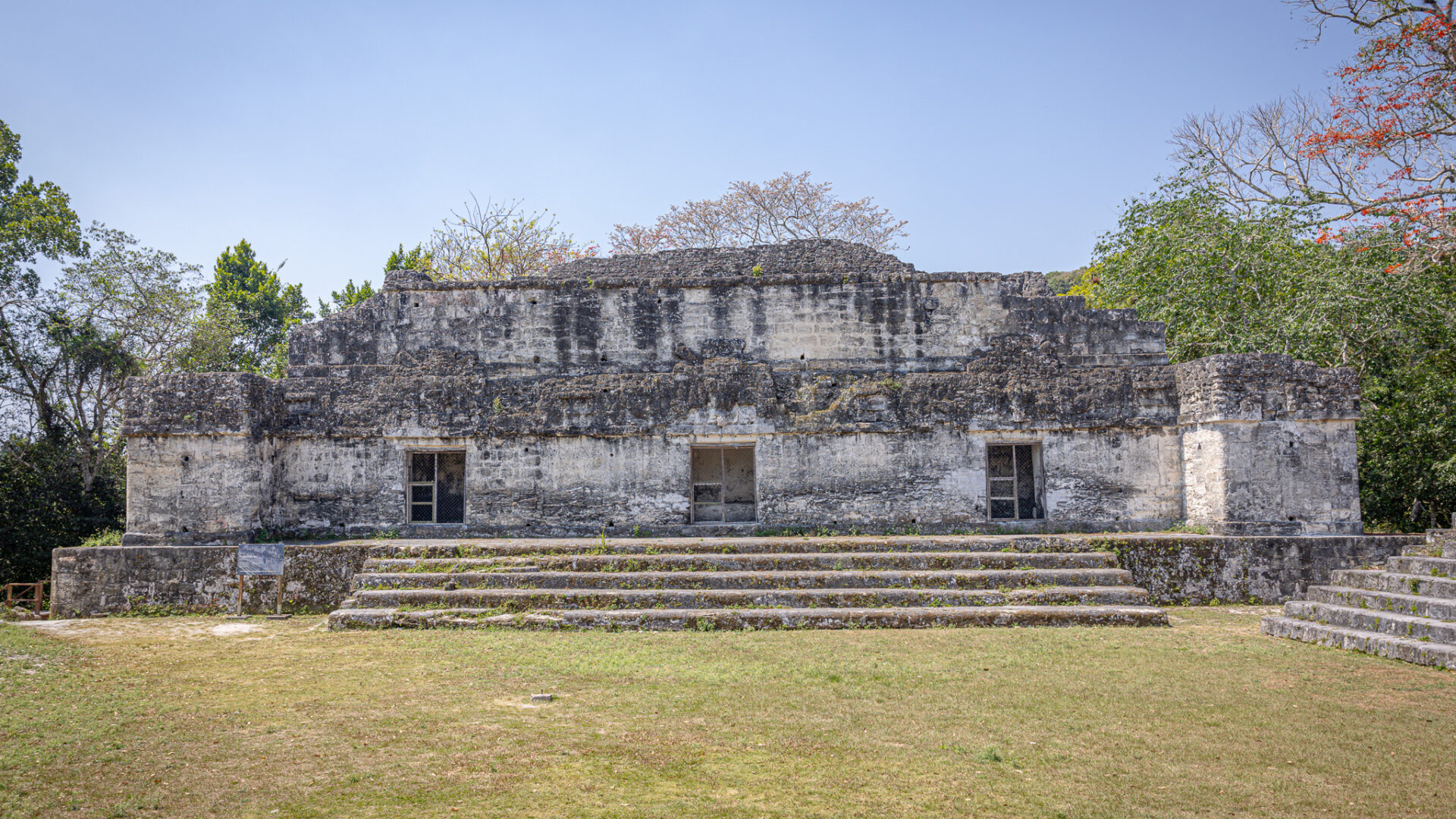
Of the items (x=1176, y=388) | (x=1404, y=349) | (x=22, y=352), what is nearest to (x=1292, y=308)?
(x=1404, y=349)

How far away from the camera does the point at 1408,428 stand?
50.4 ft

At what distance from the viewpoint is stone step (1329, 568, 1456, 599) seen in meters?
8.41

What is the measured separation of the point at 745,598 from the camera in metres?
10.1

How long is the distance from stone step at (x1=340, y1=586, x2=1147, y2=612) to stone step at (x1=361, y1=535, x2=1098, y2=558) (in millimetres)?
950

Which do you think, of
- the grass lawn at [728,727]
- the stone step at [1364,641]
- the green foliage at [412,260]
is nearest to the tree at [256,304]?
the green foliage at [412,260]

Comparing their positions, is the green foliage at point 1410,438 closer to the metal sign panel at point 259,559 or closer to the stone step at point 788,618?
the stone step at point 788,618

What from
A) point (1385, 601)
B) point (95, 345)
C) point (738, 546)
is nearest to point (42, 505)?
point (95, 345)

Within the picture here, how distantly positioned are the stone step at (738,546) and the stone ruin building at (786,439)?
868mm

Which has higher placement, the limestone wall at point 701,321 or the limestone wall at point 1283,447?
the limestone wall at point 701,321

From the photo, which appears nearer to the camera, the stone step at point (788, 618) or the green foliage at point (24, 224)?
the stone step at point (788, 618)

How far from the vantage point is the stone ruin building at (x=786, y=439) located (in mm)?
11594

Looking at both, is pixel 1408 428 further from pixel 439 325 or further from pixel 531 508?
pixel 439 325

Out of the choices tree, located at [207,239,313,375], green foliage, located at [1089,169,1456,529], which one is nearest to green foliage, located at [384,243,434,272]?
tree, located at [207,239,313,375]

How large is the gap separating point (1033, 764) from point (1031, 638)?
404 cm
